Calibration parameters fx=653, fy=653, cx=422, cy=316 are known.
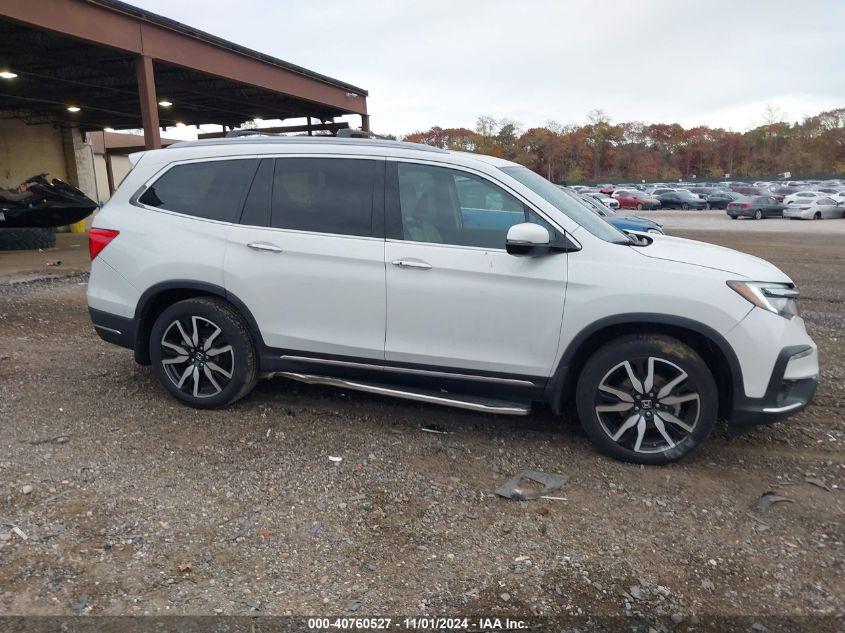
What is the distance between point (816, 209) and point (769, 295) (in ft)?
113

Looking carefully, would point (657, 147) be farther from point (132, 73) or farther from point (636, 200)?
point (132, 73)

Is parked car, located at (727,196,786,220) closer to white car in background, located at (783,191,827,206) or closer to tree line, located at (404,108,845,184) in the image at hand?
white car in background, located at (783,191,827,206)

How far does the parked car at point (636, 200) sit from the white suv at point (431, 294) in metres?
44.3

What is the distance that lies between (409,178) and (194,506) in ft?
7.86

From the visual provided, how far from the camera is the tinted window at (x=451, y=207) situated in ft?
13.6

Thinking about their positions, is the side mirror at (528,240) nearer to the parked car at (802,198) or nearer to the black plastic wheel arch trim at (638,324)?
the black plastic wheel arch trim at (638,324)

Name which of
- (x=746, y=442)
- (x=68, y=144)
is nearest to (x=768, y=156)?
(x=68, y=144)

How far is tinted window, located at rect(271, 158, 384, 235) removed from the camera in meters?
4.36

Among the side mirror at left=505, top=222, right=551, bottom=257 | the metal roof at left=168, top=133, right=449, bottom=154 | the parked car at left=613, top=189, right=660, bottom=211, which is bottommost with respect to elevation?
the parked car at left=613, top=189, right=660, bottom=211

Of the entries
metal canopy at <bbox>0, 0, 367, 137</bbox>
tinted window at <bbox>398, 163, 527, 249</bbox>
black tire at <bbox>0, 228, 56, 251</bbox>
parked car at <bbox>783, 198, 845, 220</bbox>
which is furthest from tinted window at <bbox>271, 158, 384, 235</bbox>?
parked car at <bbox>783, 198, 845, 220</bbox>

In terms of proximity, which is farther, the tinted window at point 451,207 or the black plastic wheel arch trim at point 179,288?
the black plastic wheel arch trim at point 179,288

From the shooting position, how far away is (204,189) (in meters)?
4.72

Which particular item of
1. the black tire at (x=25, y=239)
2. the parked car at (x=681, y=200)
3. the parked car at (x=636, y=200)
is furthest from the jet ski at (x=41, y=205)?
the parked car at (x=681, y=200)

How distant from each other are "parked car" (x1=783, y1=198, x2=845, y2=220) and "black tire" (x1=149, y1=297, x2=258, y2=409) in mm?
35345
